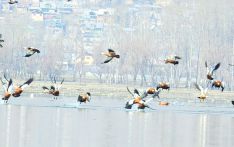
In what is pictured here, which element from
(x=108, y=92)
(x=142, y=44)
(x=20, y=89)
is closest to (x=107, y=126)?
(x=20, y=89)

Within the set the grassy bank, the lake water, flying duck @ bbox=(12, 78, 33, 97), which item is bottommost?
the lake water

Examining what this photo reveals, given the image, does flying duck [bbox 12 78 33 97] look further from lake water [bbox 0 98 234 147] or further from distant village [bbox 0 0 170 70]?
distant village [bbox 0 0 170 70]

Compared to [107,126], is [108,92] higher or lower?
higher

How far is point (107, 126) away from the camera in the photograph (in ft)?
157

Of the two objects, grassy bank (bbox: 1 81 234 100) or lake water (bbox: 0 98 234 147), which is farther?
grassy bank (bbox: 1 81 234 100)

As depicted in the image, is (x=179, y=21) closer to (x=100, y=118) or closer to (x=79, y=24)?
(x=79, y=24)

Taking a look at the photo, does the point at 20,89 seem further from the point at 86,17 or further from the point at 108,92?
the point at 86,17

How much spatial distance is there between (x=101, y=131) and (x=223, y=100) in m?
44.5

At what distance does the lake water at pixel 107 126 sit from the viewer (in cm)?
4047

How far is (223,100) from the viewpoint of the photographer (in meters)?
88.4

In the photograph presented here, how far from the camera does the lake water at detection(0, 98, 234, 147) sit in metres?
40.5

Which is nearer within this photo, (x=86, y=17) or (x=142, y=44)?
(x=142, y=44)

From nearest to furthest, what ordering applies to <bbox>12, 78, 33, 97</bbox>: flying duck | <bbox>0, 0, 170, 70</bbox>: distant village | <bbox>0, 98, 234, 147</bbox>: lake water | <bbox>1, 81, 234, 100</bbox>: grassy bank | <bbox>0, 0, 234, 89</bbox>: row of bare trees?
<bbox>0, 98, 234, 147</bbox>: lake water → <bbox>12, 78, 33, 97</bbox>: flying duck → <bbox>1, 81, 234, 100</bbox>: grassy bank → <bbox>0, 0, 234, 89</bbox>: row of bare trees → <bbox>0, 0, 170, 70</bbox>: distant village

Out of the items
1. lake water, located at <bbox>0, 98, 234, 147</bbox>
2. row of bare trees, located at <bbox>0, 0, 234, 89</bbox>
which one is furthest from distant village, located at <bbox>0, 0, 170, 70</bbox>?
lake water, located at <bbox>0, 98, 234, 147</bbox>
